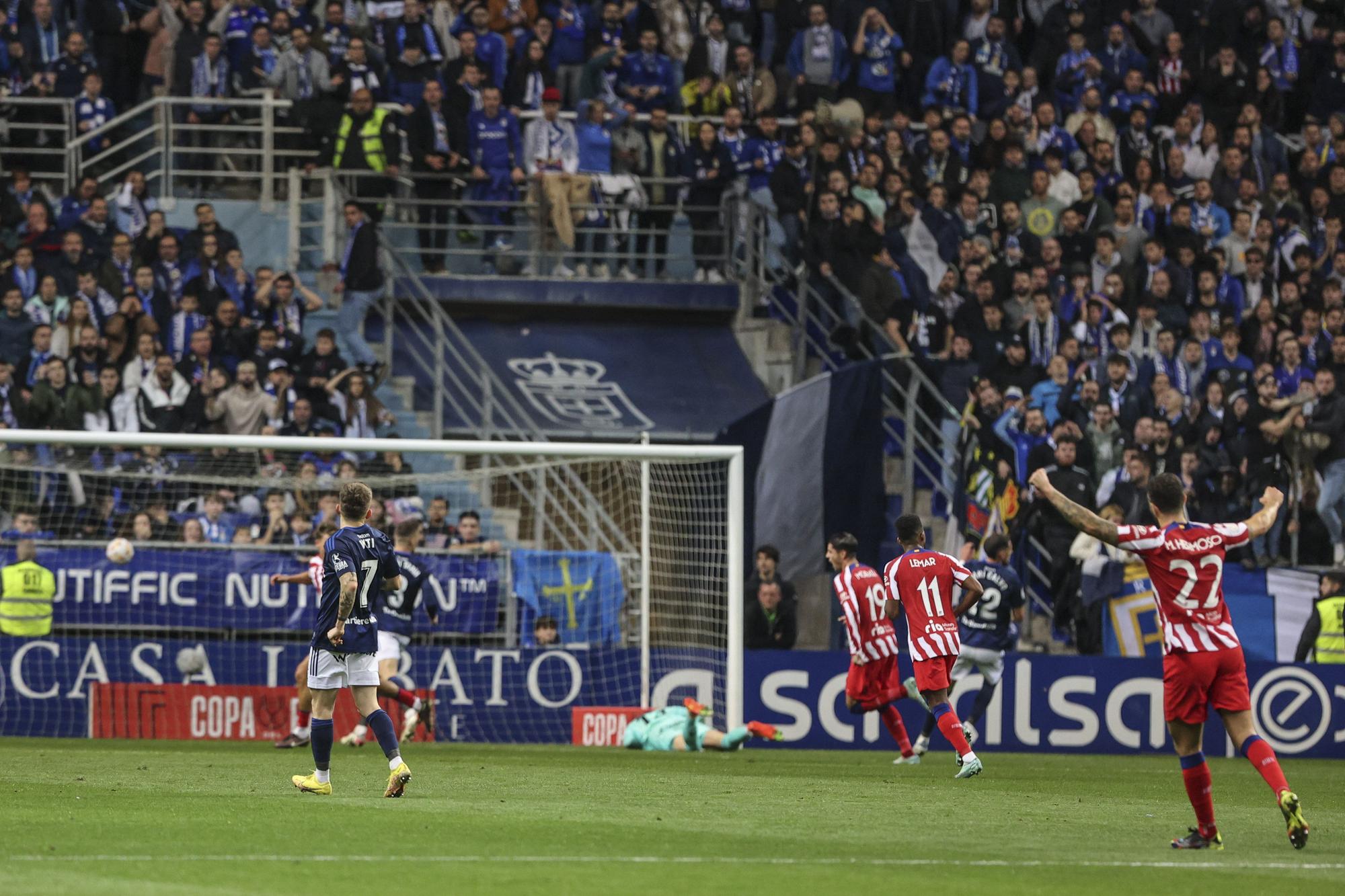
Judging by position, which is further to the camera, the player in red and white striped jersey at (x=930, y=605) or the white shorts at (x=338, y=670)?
the player in red and white striped jersey at (x=930, y=605)

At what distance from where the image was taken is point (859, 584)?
15.4 metres

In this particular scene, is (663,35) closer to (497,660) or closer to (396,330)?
(396,330)

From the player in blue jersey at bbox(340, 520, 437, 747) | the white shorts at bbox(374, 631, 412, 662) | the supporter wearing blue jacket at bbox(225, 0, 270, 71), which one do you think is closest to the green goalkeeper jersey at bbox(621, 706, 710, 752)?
the player in blue jersey at bbox(340, 520, 437, 747)

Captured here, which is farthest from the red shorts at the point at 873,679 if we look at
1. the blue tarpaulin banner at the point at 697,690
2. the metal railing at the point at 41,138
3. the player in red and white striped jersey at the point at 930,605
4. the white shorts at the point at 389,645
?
the metal railing at the point at 41,138

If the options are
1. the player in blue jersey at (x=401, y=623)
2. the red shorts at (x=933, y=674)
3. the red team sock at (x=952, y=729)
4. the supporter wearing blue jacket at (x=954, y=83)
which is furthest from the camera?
the supporter wearing blue jacket at (x=954, y=83)

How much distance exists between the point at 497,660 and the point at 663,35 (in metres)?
10.6

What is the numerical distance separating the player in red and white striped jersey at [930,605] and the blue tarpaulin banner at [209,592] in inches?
219

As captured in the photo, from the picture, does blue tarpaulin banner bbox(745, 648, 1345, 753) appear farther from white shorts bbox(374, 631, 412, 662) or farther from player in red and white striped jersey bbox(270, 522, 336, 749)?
player in red and white striped jersey bbox(270, 522, 336, 749)

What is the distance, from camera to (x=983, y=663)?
17.1m

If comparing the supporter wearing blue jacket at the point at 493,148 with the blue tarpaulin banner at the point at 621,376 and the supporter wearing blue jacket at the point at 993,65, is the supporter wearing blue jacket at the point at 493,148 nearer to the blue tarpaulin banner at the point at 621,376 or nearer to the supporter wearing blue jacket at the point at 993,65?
the blue tarpaulin banner at the point at 621,376

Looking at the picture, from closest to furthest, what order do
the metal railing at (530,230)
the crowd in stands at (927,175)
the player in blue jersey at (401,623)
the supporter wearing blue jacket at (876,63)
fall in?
the player in blue jersey at (401,623)
the crowd in stands at (927,175)
the metal railing at (530,230)
the supporter wearing blue jacket at (876,63)

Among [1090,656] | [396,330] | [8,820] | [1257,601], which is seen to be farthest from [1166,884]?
[396,330]

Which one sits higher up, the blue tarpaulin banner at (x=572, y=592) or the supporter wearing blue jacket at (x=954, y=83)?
the supporter wearing blue jacket at (x=954, y=83)

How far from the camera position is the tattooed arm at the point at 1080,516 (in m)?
9.08
